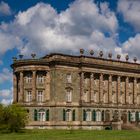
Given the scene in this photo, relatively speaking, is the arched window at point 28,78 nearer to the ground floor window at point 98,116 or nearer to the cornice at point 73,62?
the cornice at point 73,62

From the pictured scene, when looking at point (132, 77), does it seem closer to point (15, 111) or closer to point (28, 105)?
point (28, 105)

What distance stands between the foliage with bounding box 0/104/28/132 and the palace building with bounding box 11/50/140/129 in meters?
13.5

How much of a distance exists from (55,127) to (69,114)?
4.02 metres

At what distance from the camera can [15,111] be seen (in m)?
60.9

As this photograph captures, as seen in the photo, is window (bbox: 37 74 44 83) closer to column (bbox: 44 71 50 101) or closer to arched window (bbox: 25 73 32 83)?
column (bbox: 44 71 50 101)

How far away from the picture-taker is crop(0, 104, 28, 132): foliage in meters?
59.9

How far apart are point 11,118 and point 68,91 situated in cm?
1895

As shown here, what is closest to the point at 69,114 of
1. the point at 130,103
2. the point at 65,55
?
the point at 65,55

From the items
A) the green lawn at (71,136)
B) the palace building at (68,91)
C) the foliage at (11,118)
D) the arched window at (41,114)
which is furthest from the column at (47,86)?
the green lawn at (71,136)

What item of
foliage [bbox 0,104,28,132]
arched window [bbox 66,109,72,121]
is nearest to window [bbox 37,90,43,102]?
arched window [bbox 66,109,72,121]

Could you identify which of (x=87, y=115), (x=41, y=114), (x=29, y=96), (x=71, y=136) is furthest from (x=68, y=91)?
Result: (x=71, y=136)

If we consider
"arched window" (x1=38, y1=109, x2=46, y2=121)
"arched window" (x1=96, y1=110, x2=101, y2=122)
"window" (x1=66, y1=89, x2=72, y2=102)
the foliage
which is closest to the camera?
the foliage

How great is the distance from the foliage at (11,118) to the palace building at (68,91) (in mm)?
13529

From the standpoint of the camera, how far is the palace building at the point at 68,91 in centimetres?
7525
